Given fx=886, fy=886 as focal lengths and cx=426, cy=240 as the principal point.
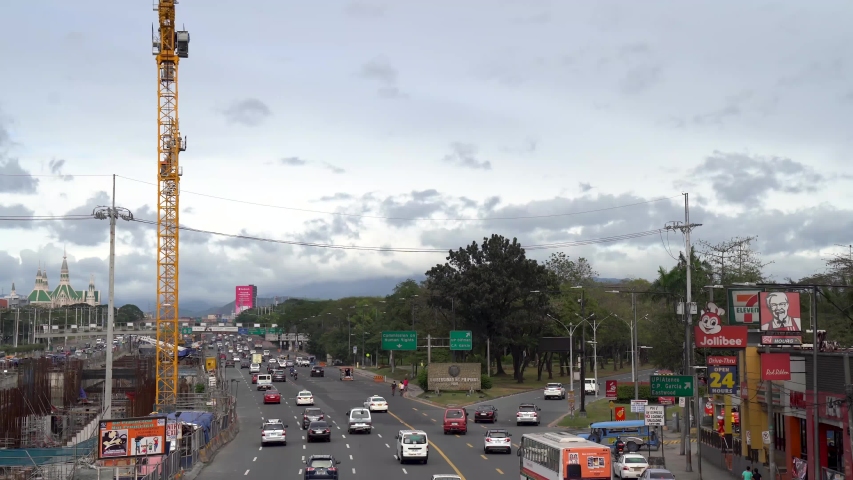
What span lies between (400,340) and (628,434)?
1963 inches

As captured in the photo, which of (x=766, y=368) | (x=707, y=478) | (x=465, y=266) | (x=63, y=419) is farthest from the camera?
(x=465, y=266)

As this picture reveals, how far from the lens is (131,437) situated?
1195 inches

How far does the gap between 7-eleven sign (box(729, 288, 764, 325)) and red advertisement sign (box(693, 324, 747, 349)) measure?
15.5 ft

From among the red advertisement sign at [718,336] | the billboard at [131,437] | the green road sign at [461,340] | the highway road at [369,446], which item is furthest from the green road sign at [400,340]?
the billboard at [131,437]

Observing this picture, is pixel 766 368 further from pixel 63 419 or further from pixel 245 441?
pixel 63 419

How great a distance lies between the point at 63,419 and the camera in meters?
64.2

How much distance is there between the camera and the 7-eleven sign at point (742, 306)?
137ft

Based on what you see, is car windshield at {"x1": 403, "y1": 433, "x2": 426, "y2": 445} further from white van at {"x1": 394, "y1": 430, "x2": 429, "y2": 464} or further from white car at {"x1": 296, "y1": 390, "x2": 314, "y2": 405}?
white car at {"x1": 296, "y1": 390, "x2": 314, "y2": 405}

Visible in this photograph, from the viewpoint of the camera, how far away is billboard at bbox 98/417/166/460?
30016 mm

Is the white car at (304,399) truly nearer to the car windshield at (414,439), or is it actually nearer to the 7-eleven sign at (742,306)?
the car windshield at (414,439)

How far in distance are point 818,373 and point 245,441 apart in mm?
33707

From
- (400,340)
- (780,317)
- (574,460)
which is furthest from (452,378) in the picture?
(574,460)

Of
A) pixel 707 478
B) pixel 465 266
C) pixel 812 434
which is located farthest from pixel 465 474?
pixel 465 266

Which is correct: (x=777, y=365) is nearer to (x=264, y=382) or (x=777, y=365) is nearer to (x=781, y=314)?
(x=781, y=314)
